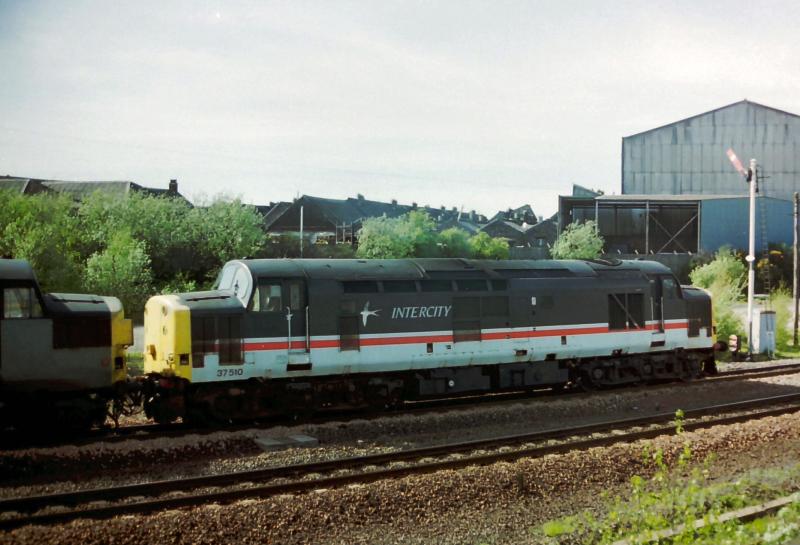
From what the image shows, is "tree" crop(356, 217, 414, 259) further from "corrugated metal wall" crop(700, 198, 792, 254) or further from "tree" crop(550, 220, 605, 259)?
"corrugated metal wall" crop(700, 198, 792, 254)

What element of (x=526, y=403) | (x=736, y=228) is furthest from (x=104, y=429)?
(x=736, y=228)

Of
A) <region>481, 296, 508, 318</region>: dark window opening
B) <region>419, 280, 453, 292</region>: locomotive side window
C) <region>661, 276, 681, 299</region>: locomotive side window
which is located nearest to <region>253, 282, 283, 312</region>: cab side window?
<region>419, 280, 453, 292</region>: locomotive side window

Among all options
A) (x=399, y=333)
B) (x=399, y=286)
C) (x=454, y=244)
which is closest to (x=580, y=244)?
(x=454, y=244)

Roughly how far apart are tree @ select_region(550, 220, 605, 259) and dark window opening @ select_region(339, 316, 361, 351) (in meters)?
46.0

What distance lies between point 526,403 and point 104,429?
10.1 m

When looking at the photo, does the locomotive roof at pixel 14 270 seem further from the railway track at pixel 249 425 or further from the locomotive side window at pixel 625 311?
the locomotive side window at pixel 625 311

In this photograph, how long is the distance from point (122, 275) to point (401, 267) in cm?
2015

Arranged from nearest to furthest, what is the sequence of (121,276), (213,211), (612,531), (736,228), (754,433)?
(612,531), (754,433), (121,276), (213,211), (736,228)

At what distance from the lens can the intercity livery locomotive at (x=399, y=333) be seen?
15641mm

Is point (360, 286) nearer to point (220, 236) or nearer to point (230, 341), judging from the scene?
point (230, 341)

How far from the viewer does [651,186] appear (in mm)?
70125

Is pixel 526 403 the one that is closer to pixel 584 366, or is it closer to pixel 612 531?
pixel 584 366

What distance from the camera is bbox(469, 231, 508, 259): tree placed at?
195 ft

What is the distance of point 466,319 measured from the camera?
1847 cm
